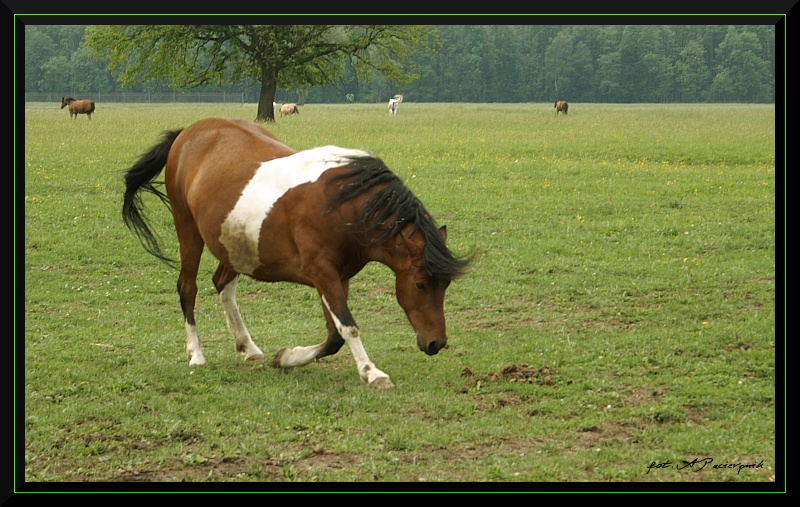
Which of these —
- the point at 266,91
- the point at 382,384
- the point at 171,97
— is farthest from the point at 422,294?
the point at 171,97

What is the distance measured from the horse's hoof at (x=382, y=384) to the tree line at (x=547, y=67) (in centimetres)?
1786

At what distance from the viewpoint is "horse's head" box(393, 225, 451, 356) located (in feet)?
22.6

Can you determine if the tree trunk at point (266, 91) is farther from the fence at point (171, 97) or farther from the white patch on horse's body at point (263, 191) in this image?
the fence at point (171, 97)

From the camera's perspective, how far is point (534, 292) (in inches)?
416

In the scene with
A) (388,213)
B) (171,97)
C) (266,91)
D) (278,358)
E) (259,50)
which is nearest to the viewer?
(388,213)

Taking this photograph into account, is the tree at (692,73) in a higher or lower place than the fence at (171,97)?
lower

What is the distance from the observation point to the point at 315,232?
721cm

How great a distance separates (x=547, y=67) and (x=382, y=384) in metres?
40.5

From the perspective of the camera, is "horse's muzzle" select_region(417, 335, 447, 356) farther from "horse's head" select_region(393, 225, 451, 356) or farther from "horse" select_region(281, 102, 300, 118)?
"horse" select_region(281, 102, 300, 118)

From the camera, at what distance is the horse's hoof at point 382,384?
705 cm

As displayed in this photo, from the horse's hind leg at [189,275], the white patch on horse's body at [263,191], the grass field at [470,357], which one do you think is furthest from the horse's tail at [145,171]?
the white patch on horse's body at [263,191]

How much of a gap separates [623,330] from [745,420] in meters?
2.80

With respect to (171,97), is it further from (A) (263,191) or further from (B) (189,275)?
(A) (263,191)
